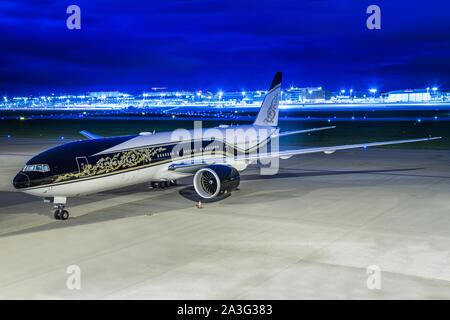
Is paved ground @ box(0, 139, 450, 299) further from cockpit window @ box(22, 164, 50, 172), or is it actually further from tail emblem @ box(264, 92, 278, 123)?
tail emblem @ box(264, 92, 278, 123)

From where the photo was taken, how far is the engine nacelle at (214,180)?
23.5m

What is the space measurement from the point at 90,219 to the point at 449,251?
14943mm

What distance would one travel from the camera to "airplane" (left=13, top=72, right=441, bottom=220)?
66.6 ft

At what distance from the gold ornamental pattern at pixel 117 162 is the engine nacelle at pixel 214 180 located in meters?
3.08

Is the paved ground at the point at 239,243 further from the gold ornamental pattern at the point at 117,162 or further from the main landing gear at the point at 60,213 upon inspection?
the gold ornamental pattern at the point at 117,162

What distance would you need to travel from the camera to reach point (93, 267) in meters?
14.5

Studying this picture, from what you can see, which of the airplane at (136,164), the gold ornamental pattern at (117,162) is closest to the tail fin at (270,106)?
the airplane at (136,164)

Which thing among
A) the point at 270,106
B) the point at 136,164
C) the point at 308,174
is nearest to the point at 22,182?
the point at 136,164

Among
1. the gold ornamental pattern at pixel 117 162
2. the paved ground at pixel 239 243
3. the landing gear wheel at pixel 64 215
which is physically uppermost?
the gold ornamental pattern at pixel 117 162

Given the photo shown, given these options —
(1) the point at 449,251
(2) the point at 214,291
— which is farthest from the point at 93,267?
(1) the point at 449,251

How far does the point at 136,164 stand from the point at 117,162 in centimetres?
134

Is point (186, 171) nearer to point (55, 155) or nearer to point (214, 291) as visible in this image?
point (55, 155)

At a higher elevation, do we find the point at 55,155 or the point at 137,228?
the point at 55,155

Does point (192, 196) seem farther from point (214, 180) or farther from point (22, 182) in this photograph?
point (22, 182)
